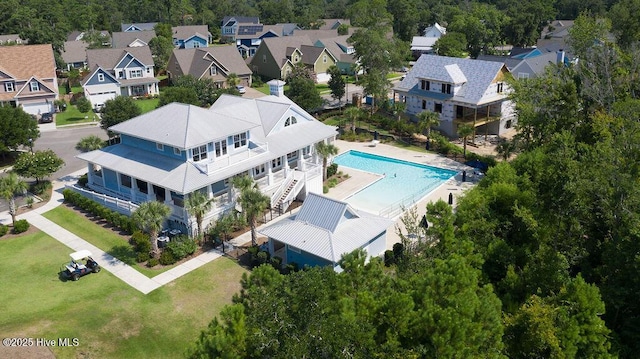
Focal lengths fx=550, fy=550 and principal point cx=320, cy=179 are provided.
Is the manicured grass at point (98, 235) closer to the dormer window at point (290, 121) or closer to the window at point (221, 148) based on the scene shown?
the window at point (221, 148)

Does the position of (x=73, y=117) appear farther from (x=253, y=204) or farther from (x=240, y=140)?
(x=253, y=204)

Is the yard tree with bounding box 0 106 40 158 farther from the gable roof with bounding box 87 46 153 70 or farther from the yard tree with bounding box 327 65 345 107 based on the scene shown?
the yard tree with bounding box 327 65 345 107

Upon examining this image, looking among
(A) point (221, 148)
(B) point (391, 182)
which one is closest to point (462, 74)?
(B) point (391, 182)

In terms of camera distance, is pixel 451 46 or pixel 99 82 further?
pixel 451 46

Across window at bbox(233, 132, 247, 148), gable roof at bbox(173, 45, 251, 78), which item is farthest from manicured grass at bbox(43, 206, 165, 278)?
gable roof at bbox(173, 45, 251, 78)

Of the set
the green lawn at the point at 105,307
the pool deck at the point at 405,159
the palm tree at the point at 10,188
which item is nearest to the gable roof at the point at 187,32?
the pool deck at the point at 405,159

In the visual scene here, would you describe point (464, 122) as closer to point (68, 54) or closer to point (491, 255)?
point (491, 255)

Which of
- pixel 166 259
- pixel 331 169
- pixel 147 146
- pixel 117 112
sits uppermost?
pixel 117 112
